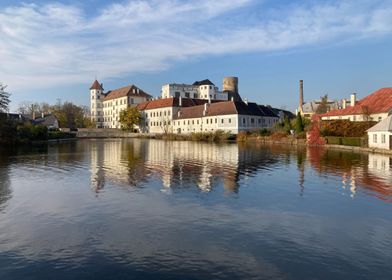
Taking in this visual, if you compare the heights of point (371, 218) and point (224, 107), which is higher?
point (224, 107)

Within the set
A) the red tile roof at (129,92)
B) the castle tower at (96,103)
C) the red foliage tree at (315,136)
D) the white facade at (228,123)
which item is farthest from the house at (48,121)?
the red foliage tree at (315,136)

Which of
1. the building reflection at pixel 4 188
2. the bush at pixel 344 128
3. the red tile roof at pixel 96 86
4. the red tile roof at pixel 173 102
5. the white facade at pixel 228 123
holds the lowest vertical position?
the building reflection at pixel 4 188

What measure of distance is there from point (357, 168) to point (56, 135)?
6429cm

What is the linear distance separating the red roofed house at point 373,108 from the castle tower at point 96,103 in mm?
100612

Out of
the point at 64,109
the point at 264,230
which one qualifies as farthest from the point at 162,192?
the point at 64,109

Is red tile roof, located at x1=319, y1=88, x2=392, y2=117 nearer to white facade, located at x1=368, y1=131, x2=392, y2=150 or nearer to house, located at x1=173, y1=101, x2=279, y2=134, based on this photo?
white facade, located at x1=368, y1=131, x2=392, y2=150

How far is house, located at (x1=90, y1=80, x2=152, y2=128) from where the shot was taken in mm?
122000

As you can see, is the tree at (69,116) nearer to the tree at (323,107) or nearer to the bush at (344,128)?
the tree at (323,107)

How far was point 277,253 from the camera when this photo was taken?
8766 mm

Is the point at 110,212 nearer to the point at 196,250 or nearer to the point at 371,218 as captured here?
the point at 196,250

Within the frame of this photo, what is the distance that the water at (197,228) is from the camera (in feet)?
26.1

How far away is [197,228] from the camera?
1071cm

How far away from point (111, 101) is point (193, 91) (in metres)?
30.5

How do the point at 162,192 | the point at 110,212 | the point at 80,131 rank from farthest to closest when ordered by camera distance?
1. the point at 80,131
2. the point at 162,192
3. the point at 110,212
